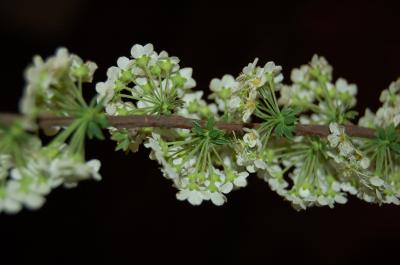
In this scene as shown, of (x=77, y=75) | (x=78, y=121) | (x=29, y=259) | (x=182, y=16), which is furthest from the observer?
(x=182, y=16)

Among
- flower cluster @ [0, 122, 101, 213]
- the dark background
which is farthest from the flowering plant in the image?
the dark background

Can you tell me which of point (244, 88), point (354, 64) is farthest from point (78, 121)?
point (354, 64)

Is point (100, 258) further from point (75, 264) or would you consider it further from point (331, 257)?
point (331, 257)

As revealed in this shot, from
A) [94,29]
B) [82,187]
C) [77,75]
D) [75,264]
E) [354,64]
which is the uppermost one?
[94,29]

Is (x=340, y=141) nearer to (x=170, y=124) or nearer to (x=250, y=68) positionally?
(x=250, y=68)

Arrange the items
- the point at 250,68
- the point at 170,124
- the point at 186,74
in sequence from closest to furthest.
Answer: the point at 170,124 < the point at 250,68 < the point at 186,74

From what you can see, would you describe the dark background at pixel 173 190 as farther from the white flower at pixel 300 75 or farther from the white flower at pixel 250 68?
the white flower at pixel 250 68

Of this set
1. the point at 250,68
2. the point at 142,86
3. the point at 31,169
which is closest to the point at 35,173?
the point at 31,169
